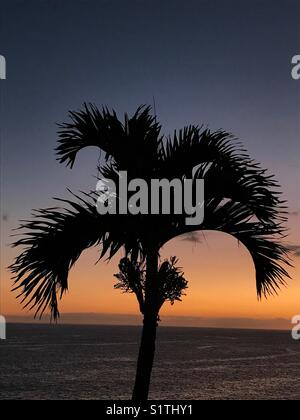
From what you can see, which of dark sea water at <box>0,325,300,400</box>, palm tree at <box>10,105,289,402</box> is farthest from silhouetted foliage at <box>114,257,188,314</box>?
dark sea water at <box>0,325,300,400</box>

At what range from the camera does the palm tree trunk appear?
207 inches

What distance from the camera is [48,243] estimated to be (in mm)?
5191

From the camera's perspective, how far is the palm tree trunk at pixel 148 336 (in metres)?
5.25

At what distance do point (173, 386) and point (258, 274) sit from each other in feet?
157

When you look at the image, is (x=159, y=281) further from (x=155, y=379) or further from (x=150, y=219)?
(x=155, y=379)

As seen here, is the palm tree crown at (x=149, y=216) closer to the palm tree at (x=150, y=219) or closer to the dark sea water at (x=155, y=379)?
the palm tree at (x=150, y=219)

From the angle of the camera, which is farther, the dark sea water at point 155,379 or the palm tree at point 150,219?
the dark sea water at point 155,379

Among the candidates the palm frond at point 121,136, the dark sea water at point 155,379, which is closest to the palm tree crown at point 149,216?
the palm frond at point 121,136

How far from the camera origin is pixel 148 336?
5.37 meters

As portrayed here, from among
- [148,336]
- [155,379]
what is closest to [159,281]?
[148,336]
